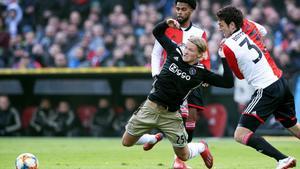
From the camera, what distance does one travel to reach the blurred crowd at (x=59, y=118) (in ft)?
63.7

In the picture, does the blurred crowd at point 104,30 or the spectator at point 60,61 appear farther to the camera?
A: the spectator at point 60,61

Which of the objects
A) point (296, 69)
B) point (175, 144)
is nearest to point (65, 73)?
point (296, 69)

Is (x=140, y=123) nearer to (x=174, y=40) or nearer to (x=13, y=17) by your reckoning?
(x=174, y=40)

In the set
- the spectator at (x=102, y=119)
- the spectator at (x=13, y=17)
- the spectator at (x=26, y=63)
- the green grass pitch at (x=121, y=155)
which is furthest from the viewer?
the spectator at (x=13, y=17)

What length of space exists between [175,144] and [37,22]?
47.6ft

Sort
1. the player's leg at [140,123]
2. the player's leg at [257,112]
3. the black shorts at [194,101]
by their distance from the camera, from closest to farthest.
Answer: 1. the player's leg at [257,112]
2. the player's leg at [140,123]
3. the black shorts at [194,101]

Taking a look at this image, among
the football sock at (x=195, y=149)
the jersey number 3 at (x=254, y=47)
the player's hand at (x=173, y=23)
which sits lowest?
the football sock at (x=195, y=149)

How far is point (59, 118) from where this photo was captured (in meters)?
19.7

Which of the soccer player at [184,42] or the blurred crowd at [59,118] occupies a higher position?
the soccer player at [184,42]

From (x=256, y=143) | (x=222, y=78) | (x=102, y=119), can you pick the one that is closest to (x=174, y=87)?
(x=222, y=78)

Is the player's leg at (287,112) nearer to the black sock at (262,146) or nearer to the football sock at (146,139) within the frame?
the black sock at (262,146)

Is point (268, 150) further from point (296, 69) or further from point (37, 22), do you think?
point (37, 22)

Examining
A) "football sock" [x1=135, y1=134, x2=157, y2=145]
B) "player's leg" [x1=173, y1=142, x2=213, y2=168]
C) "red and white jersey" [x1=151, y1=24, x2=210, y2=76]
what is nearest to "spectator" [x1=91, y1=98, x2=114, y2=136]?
"red and white jersey" [x1=151, y1=24, x2=210, y2=76]

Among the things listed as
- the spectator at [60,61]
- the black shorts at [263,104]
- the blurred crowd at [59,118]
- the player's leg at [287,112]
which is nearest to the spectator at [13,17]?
the spectator at [60,61]
